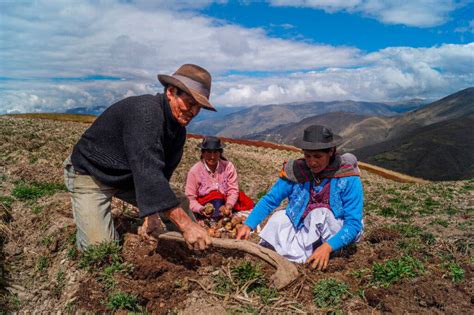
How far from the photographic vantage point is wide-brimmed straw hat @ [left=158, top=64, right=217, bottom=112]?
385cm

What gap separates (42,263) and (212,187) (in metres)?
3.52

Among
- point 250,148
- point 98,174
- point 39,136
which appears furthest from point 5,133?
point 250,148

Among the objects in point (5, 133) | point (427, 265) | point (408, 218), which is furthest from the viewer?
point (5, 133)

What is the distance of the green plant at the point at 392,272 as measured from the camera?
4.20 meters

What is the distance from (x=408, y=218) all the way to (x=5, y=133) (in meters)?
A: 15.8

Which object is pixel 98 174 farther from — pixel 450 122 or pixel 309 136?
pixel 450 122

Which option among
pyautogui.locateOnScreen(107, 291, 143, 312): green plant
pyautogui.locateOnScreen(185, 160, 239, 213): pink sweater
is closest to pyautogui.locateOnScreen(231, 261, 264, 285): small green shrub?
pyautogui.locateOnScreen(107, 291, 143, 312): green plant

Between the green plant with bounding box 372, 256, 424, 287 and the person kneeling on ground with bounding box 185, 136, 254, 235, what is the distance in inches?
138

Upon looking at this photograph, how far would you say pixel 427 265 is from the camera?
457 centimetres

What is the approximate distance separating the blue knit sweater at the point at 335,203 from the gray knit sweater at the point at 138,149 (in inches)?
61.7

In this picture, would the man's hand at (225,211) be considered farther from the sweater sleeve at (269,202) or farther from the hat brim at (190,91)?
the hat brim at (190,91)

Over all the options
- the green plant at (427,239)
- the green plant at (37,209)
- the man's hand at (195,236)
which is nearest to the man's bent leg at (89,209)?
the man's hand at (195,236)

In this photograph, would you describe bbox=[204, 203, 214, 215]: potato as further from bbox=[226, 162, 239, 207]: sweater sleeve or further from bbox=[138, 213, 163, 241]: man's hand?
bbox=[138, 213, 163, 241]: man's hand

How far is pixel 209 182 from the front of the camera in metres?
7.45
